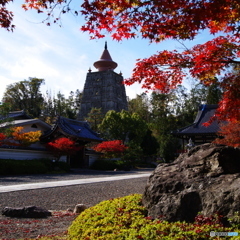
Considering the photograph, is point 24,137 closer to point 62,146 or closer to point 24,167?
point 62,146

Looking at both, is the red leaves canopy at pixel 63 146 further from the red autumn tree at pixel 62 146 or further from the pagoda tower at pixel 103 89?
the pagoda tower at pixel 103 89

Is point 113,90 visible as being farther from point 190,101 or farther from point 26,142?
point 26,142

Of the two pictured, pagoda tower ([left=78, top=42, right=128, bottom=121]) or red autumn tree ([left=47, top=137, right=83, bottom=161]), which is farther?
pagoda tower ([left=78, top=42, right=128, bottom=121])

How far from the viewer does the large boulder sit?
335 centimetres

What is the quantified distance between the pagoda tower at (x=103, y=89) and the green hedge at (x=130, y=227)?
41.6 meters

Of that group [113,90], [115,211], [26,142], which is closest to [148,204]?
[115,211]

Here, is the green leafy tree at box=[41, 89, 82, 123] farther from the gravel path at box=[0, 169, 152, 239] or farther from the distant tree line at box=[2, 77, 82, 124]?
A: the gravel path at box=[0, 169, 152, 239]

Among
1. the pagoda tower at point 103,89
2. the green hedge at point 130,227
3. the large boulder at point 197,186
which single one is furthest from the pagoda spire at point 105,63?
the green hedge at point 130,227

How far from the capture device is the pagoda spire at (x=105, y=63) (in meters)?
48.2

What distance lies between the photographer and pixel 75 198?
771 cm

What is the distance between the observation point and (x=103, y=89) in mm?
47531

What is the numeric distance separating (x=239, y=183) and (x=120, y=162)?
912 inches

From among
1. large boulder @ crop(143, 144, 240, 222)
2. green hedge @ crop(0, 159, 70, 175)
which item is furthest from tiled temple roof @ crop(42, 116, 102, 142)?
large boulder @ crop(143, 144, 240, 222)

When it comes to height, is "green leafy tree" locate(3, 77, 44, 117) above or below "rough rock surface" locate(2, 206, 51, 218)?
above
